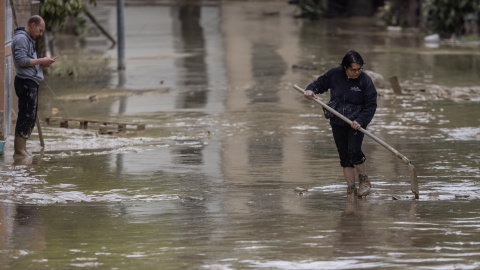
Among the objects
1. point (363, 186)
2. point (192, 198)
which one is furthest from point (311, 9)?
point (192, 198)

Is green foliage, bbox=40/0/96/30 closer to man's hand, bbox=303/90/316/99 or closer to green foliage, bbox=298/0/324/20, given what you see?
man's hand, bbox=303/90/316/99

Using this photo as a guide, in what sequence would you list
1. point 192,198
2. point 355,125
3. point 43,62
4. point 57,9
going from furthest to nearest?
point 57,9 < point 43,62 < point 192,198 < point 355,125

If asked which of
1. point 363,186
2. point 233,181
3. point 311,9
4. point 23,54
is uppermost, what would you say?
point 23,54

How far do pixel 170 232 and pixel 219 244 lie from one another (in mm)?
611

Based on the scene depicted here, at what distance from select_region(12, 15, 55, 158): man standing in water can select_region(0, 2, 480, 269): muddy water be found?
15.0 inches

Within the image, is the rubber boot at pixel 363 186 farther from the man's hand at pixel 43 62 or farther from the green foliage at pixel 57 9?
the green foliage at pixel 57 9

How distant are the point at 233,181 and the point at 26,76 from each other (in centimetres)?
308

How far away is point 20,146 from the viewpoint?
11969 millimetres

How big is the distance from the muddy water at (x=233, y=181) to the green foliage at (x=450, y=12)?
29.8 feet

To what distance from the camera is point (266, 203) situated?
9242mm

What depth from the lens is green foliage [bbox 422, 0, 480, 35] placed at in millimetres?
31797

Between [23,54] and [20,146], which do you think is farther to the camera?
[20,146]

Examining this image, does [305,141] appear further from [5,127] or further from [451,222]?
[451,222]

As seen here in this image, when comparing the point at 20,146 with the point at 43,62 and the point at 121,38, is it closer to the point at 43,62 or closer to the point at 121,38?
Result: the point at 43,62
